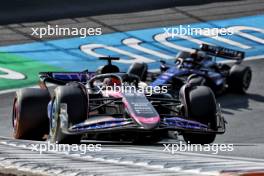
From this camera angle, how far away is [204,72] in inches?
642

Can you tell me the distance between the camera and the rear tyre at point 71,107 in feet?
31.6

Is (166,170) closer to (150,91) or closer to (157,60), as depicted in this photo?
(150,91)

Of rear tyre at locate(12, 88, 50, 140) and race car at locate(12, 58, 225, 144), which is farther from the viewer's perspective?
rear tyre at locate(12, 88, 50, 140)

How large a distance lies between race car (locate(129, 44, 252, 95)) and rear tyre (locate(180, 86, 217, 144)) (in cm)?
496

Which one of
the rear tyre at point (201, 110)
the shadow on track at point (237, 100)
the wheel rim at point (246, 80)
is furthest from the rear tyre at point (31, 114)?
the wheel rim at point (246, 80)

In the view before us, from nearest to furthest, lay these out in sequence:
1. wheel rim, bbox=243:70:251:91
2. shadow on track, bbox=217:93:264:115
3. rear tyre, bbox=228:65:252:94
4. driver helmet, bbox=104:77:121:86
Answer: driver helmet, bbox=104:77:121:86, shadow on track, bbox=217:93:264:115, rear tyre, bbox=228:65:252:94, wheel rim, bbox=243:70:251:91

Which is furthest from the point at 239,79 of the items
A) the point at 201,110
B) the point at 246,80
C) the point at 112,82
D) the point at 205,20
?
the point at 201,110

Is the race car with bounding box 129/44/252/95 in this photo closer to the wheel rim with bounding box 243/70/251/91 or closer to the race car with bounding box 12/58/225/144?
the wheel rim with bounding box 243/70/251/91

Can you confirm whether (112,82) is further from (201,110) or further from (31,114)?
(201,110)

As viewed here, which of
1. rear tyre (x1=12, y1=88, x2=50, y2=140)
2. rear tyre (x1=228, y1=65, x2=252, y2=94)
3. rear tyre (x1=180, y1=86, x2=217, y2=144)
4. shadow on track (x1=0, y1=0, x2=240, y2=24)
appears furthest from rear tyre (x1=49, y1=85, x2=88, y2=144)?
shadow on track (x1=0, y1=0, x2=240, y2=24)

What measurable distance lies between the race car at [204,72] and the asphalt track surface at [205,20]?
0.29 meters

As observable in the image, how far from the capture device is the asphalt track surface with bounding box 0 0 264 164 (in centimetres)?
1380

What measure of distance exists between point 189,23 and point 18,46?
4.99 metres

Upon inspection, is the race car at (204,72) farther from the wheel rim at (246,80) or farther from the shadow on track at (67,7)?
the shadow on track at (67,7)
